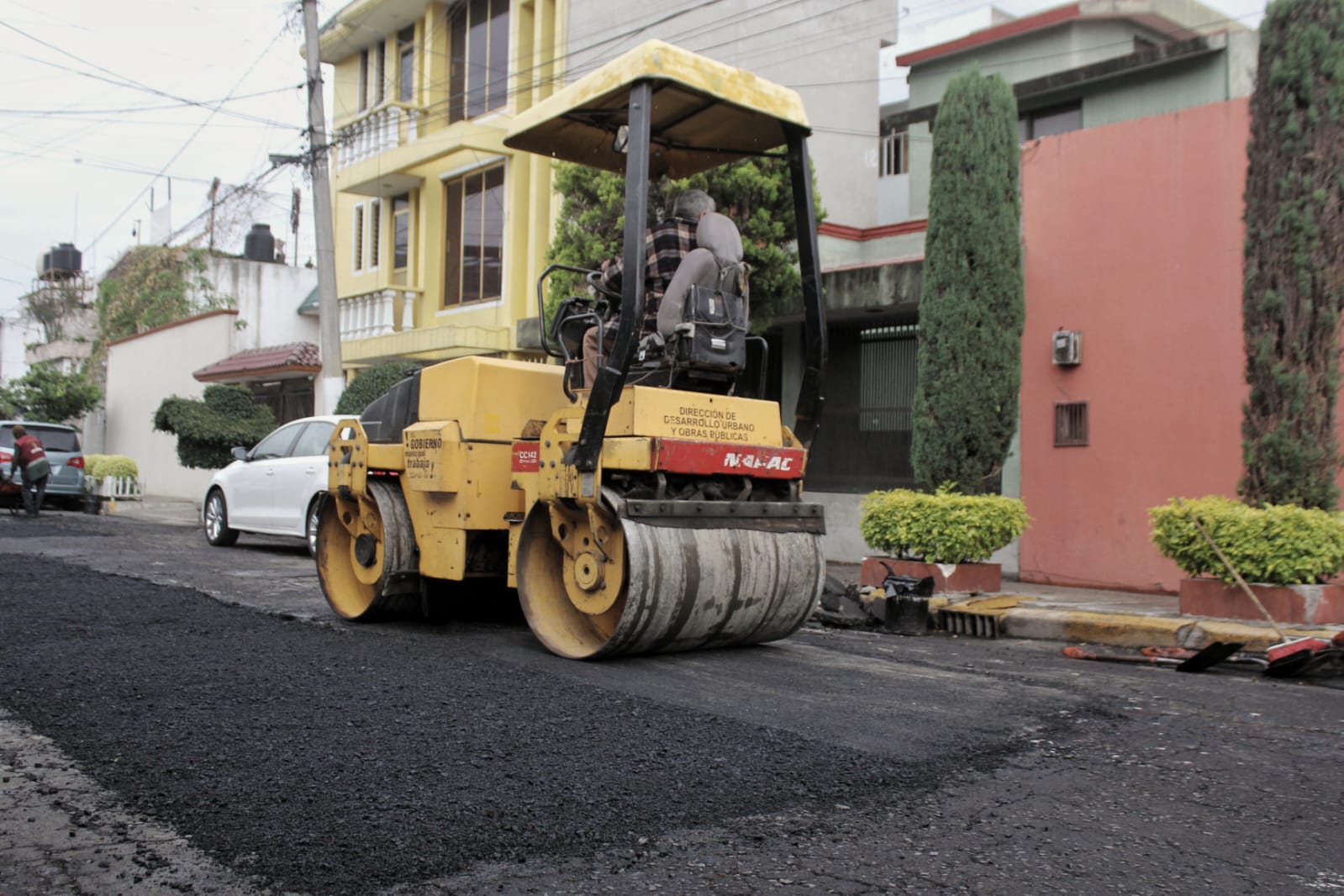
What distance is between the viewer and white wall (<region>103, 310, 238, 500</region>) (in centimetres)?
2634

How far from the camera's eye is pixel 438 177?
64.8 feet

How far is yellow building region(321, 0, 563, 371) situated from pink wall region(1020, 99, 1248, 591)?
7608 mm

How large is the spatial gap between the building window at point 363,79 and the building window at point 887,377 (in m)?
13.3

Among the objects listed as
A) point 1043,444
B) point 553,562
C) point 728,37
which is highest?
point 728,37

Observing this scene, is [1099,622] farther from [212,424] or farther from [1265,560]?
[212,424]

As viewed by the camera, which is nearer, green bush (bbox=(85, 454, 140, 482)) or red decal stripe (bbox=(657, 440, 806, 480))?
red decal stripe (bbox=(657, 440, 806, 480))

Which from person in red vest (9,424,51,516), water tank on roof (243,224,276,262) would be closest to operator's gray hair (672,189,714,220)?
person in red vest (9,424,51,516)

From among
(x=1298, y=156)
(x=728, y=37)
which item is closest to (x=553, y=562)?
(x=1298, y=156)

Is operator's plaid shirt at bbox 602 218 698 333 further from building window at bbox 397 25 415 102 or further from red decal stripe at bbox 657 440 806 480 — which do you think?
building window at bbox 397 25 415 102

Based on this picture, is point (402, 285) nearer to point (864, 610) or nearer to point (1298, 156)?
point (864, 610)

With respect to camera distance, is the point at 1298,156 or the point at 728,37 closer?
the point at 1298,156

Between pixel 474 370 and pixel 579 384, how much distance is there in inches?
29.8

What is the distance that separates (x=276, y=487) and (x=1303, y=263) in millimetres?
10421

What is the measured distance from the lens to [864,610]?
8562 millimetres
